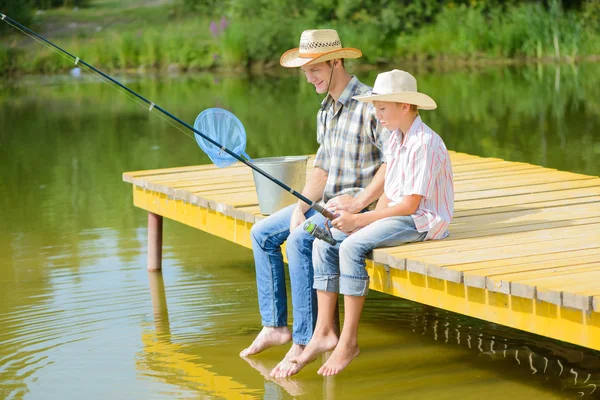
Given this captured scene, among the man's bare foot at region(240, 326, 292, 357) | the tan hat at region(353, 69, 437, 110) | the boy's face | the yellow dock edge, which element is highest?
the tan hat at region(353, 69, 437, 110)

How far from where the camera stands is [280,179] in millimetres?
4539

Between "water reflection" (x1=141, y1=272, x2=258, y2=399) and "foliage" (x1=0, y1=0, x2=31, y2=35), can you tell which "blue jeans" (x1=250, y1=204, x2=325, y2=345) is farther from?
"foliage" (x1=0, y1=0, x2=31, y2=35)

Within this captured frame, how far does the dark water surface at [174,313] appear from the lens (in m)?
4.12

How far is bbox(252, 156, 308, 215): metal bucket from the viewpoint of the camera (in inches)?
178

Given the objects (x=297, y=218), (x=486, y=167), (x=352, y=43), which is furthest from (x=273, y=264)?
(x=352, y=43)

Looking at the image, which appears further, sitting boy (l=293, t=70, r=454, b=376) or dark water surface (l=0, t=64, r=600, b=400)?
dark water surface (l=0, t=64, r=600, b=400)

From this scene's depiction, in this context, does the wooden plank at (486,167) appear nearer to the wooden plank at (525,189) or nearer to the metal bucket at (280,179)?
the wooden plank at (525,189)

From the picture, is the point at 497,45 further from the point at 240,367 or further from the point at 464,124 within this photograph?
the point at 240,367

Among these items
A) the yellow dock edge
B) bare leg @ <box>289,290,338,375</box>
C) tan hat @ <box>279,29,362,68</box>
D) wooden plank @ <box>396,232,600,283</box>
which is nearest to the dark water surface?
bare leg @ <box>289,290,338,375</box>

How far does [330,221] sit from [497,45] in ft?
58.5

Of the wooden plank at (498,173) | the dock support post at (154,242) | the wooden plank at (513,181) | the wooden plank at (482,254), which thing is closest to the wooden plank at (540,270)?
the wooden plank at (482,254)

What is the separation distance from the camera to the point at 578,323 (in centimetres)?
332

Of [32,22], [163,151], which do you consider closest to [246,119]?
[163,151]

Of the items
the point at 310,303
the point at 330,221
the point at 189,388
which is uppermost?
Answer: the point at 330,221
